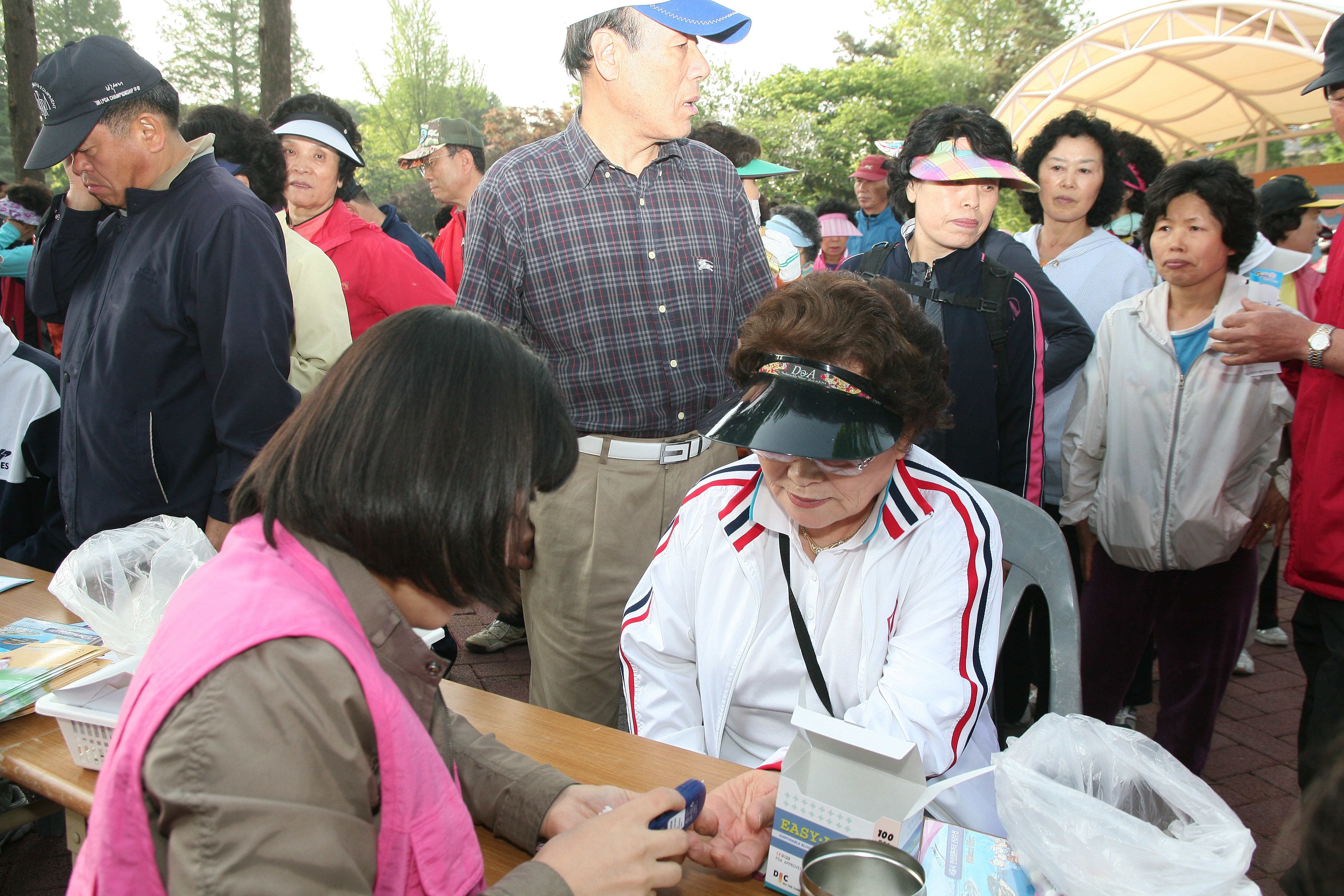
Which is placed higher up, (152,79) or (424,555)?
(152,79)

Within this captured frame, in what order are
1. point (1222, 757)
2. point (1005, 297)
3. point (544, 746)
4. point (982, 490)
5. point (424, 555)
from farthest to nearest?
point (1222, 757), point (1005, 297), point (982, 490), point (544, 746), point (424, 555)

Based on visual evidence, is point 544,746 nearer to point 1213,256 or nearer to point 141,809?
point 141,809

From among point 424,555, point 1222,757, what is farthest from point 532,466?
point 1222,757

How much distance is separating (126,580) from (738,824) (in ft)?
4.46

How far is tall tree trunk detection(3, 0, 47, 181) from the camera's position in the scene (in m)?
8.54

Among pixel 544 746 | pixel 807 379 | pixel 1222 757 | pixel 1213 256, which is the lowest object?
pixel 1222 757

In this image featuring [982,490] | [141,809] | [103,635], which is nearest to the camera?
[141,809]

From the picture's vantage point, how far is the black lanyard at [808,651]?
1.63 metres

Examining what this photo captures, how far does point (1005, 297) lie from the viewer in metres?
2.76

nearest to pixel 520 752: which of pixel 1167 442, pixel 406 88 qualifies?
pixel 1167 442

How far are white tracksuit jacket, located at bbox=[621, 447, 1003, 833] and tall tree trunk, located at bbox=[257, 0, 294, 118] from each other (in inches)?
316

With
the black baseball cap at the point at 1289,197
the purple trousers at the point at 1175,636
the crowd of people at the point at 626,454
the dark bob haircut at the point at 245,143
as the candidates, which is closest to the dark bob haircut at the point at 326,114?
the crowd of people at the point at 626,454

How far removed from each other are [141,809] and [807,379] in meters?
1.17

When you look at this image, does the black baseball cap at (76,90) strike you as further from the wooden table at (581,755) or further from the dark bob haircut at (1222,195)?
the dark bob haircut at (1222,195)
